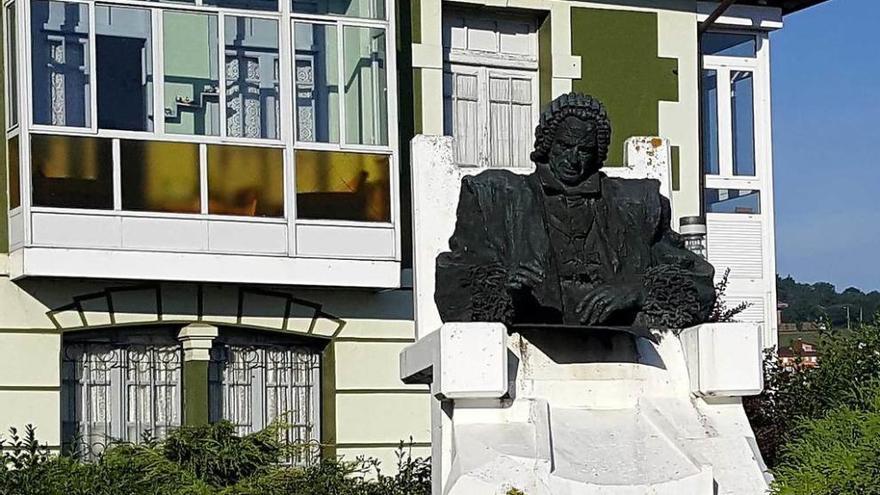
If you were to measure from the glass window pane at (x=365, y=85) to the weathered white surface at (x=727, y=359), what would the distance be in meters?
8.89

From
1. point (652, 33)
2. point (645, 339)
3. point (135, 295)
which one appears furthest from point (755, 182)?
point (645, 339)

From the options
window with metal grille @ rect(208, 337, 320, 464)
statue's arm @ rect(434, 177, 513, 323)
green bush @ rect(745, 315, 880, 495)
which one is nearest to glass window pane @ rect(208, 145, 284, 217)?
window with metal grille @ rect(208, 337, 320, 464)

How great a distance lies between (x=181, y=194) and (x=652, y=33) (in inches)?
220

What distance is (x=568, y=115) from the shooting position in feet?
32.7

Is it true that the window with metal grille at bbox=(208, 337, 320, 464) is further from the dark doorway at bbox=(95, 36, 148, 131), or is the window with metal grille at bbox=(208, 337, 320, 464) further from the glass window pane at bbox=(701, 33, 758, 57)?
the glass window pane at bbox=(701, 33, 758, 57)

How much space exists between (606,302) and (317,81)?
9.26 meters

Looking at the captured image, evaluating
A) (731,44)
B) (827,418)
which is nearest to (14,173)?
(731,44)

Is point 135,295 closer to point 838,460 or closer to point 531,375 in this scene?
point 531,375

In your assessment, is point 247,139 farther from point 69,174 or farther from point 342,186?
point 69,174

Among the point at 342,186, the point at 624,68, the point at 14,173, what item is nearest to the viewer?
the point at 14,173

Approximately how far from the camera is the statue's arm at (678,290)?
9695 mm

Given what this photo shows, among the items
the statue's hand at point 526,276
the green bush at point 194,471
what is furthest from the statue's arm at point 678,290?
the green bush at point 194,471

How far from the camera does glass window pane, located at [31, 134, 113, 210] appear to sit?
16875mm

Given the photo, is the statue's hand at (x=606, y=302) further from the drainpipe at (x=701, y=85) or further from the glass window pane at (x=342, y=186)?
the drainpipe at (x=701, y=85)
